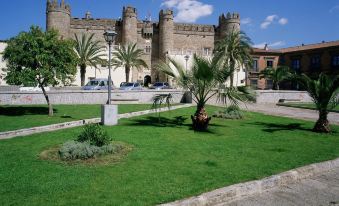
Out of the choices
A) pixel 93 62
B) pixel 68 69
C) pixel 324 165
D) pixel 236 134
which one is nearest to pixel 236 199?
pixel 324 165

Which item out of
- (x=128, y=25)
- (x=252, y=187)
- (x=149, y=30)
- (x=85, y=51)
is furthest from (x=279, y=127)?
(x=149, y=30)

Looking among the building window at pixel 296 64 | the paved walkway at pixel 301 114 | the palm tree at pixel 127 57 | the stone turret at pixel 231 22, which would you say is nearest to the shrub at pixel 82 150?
the paved walkway at pixel 301 114

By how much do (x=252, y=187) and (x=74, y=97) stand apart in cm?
1902

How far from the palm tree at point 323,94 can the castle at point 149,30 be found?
37857 mm

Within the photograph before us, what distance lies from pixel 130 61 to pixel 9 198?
38.9 m

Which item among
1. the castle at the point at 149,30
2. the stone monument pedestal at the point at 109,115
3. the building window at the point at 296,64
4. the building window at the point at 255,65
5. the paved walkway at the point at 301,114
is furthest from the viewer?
the building window at the point at 255,65

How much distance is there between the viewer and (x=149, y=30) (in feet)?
191

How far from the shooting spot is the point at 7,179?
5777mm

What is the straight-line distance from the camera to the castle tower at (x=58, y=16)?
49906 mm

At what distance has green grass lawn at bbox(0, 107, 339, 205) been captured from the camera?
5145 mm

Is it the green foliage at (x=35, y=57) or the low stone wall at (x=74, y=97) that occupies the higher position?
the green foliage at (x=35, y=57)

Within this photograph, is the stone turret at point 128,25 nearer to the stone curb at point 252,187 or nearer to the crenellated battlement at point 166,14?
the crenellated battlement at point 166,14

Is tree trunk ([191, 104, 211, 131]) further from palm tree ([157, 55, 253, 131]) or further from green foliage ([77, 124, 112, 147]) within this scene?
green foliage ([77, 124, 112, 147])

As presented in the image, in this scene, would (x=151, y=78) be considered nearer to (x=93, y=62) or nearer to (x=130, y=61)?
(x=130, y=61)
